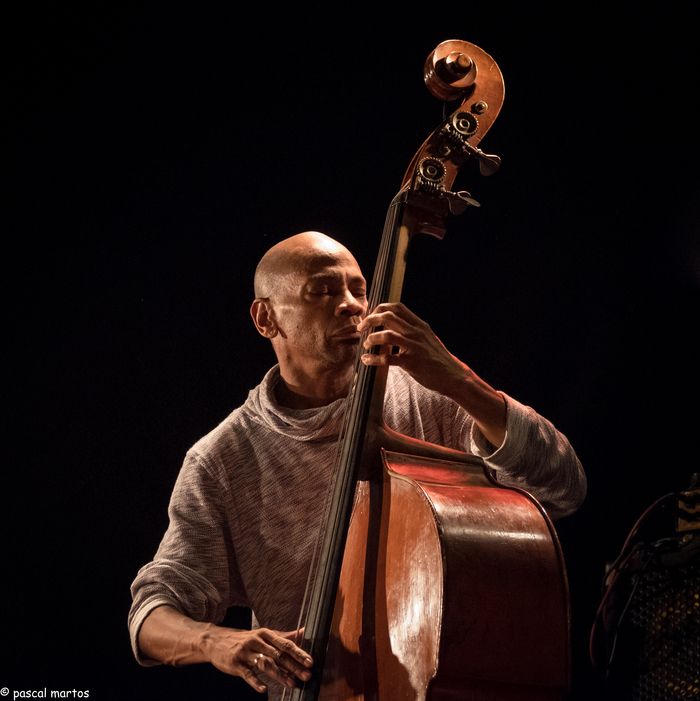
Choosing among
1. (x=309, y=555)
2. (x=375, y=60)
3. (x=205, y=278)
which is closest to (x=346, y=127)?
(x=375, y=60)

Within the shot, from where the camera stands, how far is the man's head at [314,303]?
188 centimetres

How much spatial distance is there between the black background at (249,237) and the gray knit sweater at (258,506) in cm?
70

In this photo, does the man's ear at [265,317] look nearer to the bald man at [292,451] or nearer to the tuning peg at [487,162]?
the bald man at [292,451]

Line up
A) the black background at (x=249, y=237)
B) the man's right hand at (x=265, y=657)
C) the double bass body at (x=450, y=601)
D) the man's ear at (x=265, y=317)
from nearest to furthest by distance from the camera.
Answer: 1. the double bass body at (x=450, y=601)
2. the man's right hand at (x=265, y=657)
3. the man's ear at (x=265, y=317)
4. the black background at (x=249, y=237)

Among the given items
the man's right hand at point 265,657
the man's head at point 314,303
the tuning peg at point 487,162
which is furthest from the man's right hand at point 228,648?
the tuning peg at point 487,162

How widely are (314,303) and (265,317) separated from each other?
0.60 feet

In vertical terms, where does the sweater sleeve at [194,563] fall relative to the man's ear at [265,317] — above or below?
below

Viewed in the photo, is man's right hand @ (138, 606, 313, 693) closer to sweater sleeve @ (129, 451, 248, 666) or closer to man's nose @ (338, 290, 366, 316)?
sweater sleeve @ (129, 451, 248, 666)

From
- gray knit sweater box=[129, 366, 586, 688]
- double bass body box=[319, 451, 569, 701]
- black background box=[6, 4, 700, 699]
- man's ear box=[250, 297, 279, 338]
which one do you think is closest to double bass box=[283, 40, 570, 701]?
double bass body box=[319, 451, 569, 701]

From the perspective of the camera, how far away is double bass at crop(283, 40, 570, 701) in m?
1.27

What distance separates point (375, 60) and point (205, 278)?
2.80 ft

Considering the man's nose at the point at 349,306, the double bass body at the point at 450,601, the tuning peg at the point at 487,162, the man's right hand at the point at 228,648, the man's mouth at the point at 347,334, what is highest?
the tuning peg at the point at 487,162

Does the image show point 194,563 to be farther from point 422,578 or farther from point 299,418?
point 422,578

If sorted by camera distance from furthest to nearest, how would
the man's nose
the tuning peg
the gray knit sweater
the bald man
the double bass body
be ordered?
1. the man's nose
2. the gray knit sweater
3. the tuning peg
4. the bald man
5. the double bass body
